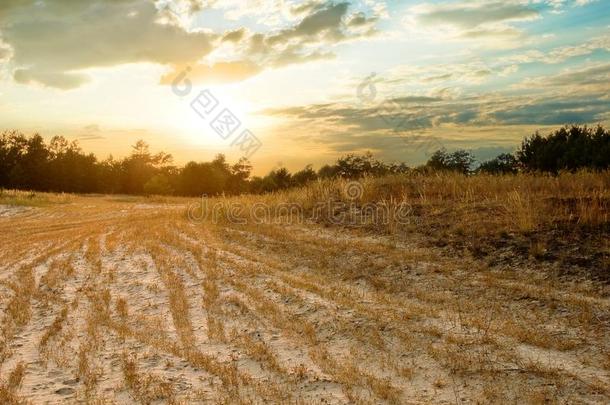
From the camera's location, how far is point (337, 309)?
8.03m

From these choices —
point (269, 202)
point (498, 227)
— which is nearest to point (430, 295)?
point (498, 227)

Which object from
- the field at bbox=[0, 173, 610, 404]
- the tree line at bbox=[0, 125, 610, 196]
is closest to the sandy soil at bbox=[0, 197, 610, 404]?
the field at bbox=[0, 173, 610, 404]

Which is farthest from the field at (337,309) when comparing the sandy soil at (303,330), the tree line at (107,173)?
the tree line at (107,173)

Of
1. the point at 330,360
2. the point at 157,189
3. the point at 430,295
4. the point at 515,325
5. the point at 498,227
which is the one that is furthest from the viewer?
the point at 157,189

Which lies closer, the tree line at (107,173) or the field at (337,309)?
the field at (337,309)

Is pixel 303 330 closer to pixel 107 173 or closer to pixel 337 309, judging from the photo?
pixel 337 309

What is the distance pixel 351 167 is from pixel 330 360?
28300 mm

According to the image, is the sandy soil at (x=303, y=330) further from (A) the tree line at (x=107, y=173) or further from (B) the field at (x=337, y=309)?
(A) the tree line at (x=107, y=173)

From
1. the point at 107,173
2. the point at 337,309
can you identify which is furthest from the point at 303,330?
the point at 107,173

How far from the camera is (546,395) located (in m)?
5.07

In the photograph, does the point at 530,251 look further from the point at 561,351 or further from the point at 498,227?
the point at 561,351

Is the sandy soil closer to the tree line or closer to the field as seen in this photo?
the field

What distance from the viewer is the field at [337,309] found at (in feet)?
17.8

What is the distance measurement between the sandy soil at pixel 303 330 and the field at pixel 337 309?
0.03m
